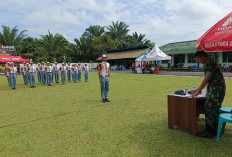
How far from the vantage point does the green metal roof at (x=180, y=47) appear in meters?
27.8

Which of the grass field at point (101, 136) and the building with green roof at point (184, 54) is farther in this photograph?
the building with green roof at point (184, 54)

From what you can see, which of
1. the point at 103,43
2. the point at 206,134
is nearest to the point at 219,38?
the point at 206,134

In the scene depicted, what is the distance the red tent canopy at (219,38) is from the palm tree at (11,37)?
40.8 metres

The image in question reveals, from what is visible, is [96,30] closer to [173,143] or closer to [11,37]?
[11,37]

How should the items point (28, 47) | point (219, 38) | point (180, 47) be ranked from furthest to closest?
1. point (28, 47)
2. point (180, 47)
3. point (219, 38)

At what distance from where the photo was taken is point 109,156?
3066 mm

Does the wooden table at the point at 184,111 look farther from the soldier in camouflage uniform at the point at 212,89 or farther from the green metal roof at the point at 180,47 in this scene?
the green metal roof at the point at 180,47

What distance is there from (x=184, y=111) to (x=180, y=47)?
29075 millimetres

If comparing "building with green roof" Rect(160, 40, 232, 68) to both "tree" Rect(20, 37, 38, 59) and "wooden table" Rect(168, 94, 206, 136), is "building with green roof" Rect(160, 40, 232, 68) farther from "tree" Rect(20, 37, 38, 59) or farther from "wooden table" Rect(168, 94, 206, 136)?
"tree" Rect(20, 37, 38, 59)

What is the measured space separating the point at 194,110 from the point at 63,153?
271cm

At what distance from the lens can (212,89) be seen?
11.5 ft

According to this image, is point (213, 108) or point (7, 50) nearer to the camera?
point (213, 108)

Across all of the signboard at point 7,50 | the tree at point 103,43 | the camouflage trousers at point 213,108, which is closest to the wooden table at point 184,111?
the camouflage trousers at point 213,108

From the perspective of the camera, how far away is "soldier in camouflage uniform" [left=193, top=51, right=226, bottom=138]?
11.3 feet
